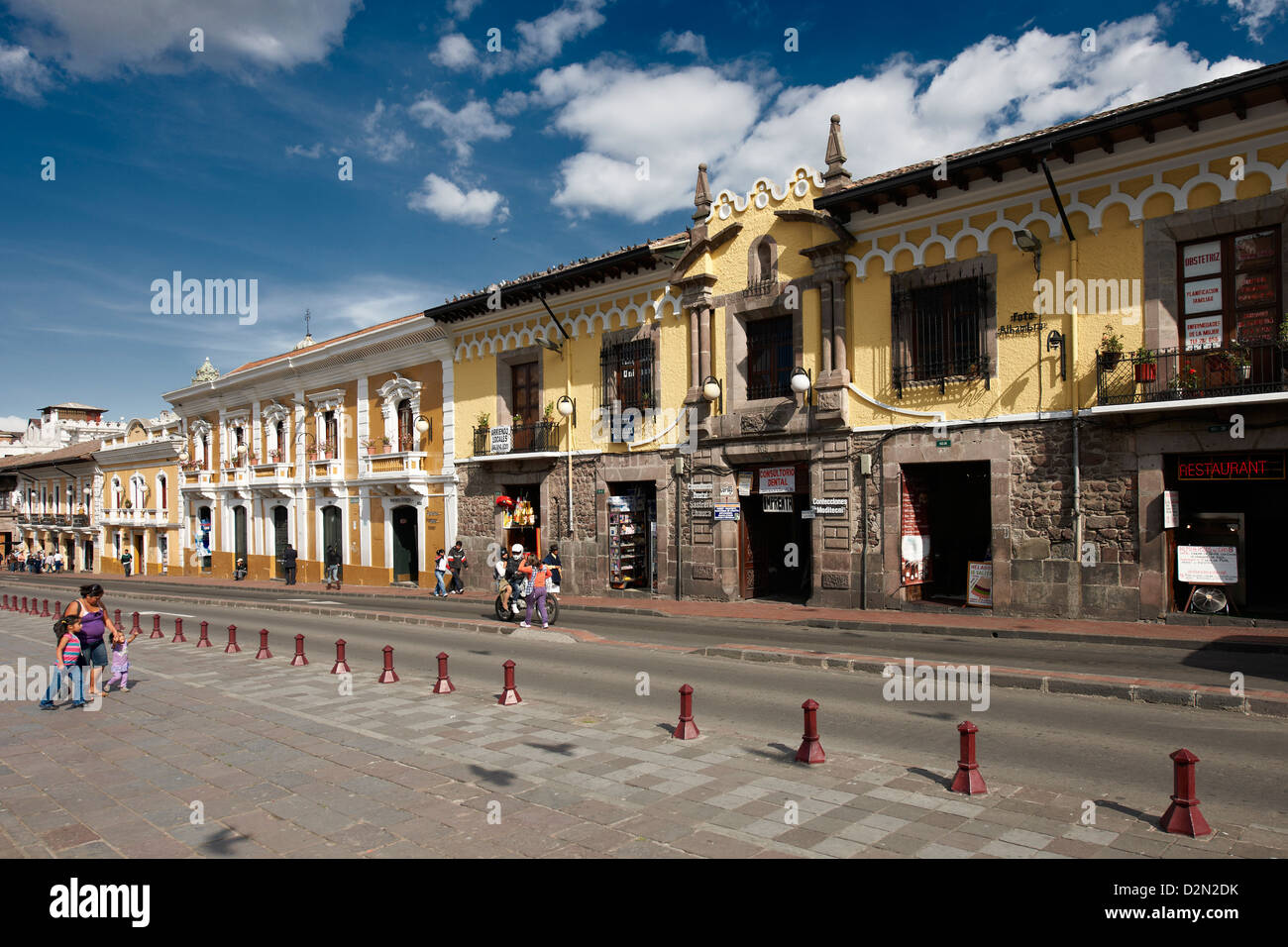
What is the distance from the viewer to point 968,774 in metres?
6.60

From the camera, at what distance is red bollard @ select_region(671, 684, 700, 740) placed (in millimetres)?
8469

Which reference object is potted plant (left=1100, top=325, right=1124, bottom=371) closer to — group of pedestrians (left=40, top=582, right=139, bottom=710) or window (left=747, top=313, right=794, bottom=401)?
window (left=747, top=313, right=794, bottom=401)

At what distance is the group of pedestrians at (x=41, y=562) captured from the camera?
57594 mm

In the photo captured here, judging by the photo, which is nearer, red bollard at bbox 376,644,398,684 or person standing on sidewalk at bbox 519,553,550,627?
red bollard at bbox 376,644,398,684

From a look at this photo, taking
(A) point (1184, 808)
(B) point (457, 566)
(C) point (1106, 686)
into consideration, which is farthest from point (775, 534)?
(A) point (1184, 808)

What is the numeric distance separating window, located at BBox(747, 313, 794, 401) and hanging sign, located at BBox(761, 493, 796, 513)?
254 centimetres

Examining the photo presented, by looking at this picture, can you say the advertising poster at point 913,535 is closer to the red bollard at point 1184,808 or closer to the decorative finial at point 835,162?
the decorative finial at point 835,162

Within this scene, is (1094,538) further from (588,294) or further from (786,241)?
(588,294)

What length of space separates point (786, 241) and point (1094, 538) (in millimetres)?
9911

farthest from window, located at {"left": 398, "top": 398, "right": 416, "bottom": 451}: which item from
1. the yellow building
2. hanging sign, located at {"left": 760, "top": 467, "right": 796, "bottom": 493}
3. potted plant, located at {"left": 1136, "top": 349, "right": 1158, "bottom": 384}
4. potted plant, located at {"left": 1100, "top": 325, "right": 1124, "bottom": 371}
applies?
potted plant, located at {"left": 1136, "top": 349, "right": 1158, "bottom": 384}

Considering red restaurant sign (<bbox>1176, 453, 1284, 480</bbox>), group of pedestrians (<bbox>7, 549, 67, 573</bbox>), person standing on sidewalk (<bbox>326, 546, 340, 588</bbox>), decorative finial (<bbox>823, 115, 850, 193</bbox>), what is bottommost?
group of pedestrians (<bbox>7, 549, 67, 573</bbox>)

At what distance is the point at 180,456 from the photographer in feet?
154

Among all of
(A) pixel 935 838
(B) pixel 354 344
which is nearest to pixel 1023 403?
(A) pixel 935 838

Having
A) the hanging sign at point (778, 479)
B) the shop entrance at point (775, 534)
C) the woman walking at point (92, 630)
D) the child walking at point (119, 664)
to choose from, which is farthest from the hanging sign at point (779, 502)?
the woman walking at point (92, 630)
